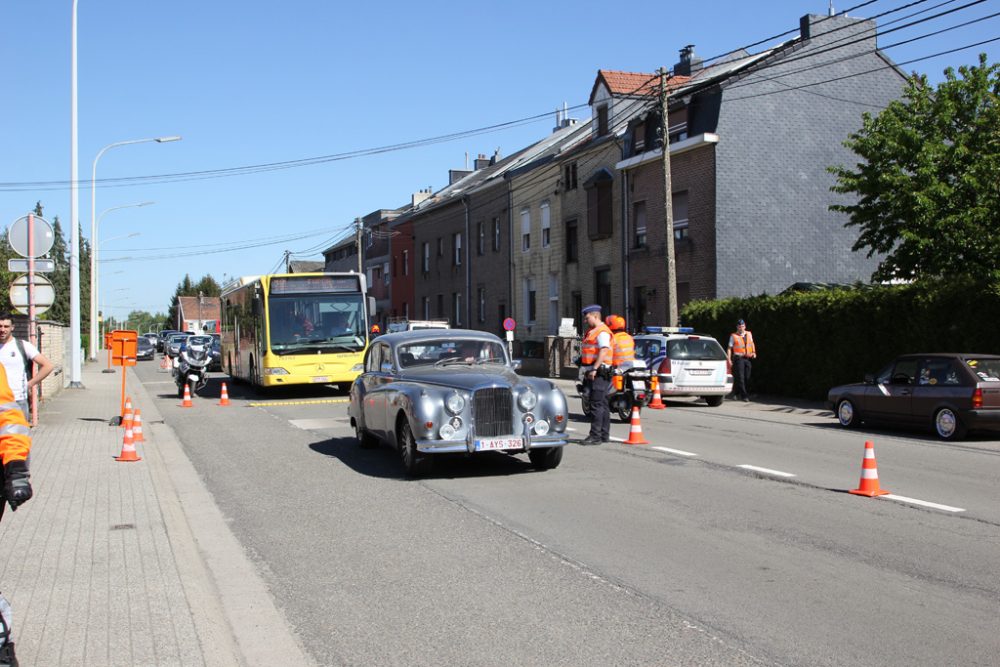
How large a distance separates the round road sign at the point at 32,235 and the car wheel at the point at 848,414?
13025 mm

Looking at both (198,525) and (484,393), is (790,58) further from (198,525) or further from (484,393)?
(198,525)

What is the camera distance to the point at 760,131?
106 ft

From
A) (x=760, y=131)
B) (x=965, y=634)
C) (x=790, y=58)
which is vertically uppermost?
(x=790, y=58)

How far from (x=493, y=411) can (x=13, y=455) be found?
642 centimetres

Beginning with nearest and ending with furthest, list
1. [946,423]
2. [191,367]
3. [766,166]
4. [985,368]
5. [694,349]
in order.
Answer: [985,368]
[946,423]
[694,349]
[191,367]
[766,166]

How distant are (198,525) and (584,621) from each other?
14.0 ft

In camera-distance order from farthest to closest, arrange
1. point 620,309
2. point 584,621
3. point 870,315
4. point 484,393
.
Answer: point 620,309, point 870,315, point 484,393, point 584,621

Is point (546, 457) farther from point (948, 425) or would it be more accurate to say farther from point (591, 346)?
point (948, 425)

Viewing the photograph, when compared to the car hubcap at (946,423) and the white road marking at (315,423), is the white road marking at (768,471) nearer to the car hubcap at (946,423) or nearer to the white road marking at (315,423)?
the car hubcap at (946,423)

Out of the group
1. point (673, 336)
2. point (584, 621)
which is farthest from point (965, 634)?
point (673, 336)

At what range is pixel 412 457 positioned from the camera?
35.4 feet

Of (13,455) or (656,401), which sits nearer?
(13,455)

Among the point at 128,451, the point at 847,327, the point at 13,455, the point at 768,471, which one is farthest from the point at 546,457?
the point at 847,327

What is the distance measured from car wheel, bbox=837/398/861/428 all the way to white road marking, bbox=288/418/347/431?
28.4ft
